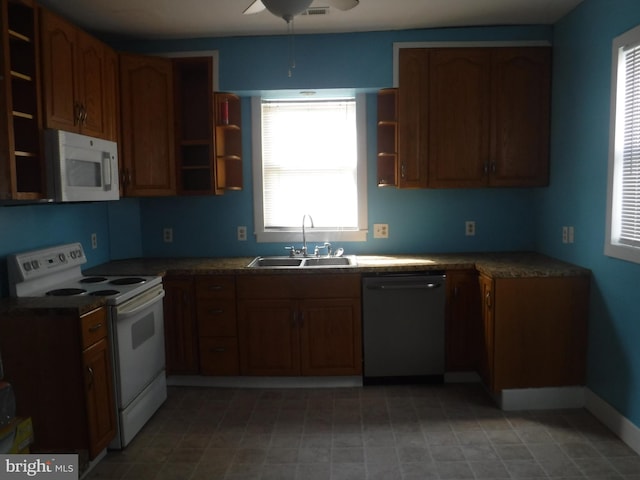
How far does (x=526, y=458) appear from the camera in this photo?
2.54m

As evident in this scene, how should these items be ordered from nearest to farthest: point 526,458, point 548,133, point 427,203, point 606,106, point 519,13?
point 526,458 < point 606,106 < point 519,13 < point 548,133 < point 427,203

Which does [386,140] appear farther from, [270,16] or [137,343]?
[137,343]

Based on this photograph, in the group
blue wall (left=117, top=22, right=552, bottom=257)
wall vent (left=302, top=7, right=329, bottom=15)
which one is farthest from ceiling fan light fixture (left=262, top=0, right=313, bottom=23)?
blue wall (left=117, top=22, right=552, bottom=257)

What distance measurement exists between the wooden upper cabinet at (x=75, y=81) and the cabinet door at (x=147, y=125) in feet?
0.45

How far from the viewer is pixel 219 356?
137 inches

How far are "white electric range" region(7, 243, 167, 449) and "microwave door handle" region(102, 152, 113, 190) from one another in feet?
1.58

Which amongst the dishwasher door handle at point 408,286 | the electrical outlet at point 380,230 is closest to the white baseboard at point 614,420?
the dishwasher door handle at point 408,286

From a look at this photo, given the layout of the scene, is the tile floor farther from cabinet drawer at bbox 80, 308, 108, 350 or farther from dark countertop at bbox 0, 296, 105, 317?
dark countertop at bbox 0, 296, 105, 317

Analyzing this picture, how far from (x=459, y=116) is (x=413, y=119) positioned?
13.2 inches

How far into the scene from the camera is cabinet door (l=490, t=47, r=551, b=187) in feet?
11.5

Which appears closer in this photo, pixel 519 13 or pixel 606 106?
pixel 606 106

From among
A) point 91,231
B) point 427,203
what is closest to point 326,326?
point 427,203

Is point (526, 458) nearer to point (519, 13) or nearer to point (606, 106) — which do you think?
point (606, 106)

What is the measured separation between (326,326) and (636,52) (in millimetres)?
2439
